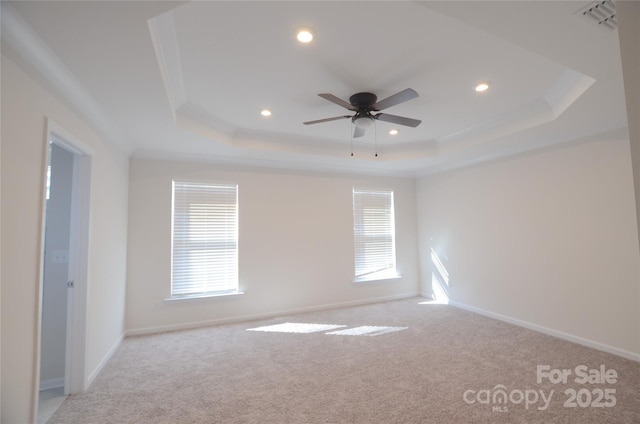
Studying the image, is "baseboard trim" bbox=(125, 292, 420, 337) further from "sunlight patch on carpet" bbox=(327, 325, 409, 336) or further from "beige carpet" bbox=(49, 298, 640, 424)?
"sunlight patch on carpet" bbox=(327, 325, 409, 336)

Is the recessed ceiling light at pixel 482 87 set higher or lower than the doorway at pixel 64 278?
higher

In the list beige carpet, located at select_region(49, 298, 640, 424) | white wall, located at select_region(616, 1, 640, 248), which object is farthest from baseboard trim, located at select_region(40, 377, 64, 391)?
white wall, located at select_region(616, 1, 640, 248)

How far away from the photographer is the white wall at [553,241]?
3.18m

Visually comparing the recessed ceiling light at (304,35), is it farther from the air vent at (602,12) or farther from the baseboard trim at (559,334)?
the baseboard trim at (559,334)

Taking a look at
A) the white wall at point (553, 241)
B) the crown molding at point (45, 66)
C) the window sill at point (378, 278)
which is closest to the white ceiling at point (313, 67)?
the crown molding at point (45, 66)

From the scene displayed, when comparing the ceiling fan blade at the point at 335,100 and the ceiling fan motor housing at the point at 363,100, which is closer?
the ceiling fan blade at the point at 335,100

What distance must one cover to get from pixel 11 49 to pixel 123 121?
141cm

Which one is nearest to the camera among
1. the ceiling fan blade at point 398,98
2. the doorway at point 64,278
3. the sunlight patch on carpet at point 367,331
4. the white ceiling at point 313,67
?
the white ceiling at point 313,67

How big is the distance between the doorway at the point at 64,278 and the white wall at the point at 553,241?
5.04m

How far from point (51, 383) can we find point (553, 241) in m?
5.68

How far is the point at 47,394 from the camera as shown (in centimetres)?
261

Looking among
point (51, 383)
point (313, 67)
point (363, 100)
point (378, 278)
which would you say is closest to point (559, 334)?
point (378, 278)

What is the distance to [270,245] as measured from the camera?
479cm

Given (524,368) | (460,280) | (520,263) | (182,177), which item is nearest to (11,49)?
(182,177)
